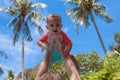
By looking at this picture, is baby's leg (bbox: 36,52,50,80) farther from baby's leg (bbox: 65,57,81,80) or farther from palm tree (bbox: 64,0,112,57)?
palm tree (bbox: 64,0,112,57)

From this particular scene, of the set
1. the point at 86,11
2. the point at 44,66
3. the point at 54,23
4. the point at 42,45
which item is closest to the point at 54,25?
the point at 54,23

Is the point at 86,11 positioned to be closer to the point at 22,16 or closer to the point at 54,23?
the point at 22,16

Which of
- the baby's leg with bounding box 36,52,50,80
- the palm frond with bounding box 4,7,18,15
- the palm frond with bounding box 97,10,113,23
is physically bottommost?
the baby's leg with bounding box 36,52,50,80

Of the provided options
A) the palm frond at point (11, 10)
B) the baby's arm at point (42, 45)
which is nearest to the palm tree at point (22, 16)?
the palm frond at point (11, 10)

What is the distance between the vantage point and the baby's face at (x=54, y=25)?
3.33 metres

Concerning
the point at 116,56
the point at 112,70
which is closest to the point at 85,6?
the point at 116,56

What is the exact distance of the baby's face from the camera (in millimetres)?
3334

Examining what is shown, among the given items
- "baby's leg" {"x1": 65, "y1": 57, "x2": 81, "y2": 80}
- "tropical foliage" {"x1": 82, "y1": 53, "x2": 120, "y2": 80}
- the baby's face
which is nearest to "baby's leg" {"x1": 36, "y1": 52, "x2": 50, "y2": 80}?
"baby's leg" {"x1": 65, "y1": 57, "x2": 81, "y2": 80}

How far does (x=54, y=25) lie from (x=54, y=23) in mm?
24

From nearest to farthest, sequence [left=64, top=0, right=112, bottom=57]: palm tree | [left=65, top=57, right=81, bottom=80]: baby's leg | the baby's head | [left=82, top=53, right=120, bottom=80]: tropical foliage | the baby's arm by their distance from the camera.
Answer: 1. [left=65, top=57, right=81, bottom=80]: baby's leg
2. the baby's head
3. the baby's arm
4. [left=82, top=53, right=120, bottom=80]: tropical foliage
5. [left=64, top=0, right=112, bottom=57]: palm tree

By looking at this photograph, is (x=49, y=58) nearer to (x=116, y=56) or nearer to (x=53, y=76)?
(x=53, y=76)

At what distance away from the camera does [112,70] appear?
25641 mm

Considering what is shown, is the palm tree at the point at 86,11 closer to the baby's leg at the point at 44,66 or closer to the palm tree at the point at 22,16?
the palm tree at the point at 22,16

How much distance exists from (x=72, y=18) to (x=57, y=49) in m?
41.8
